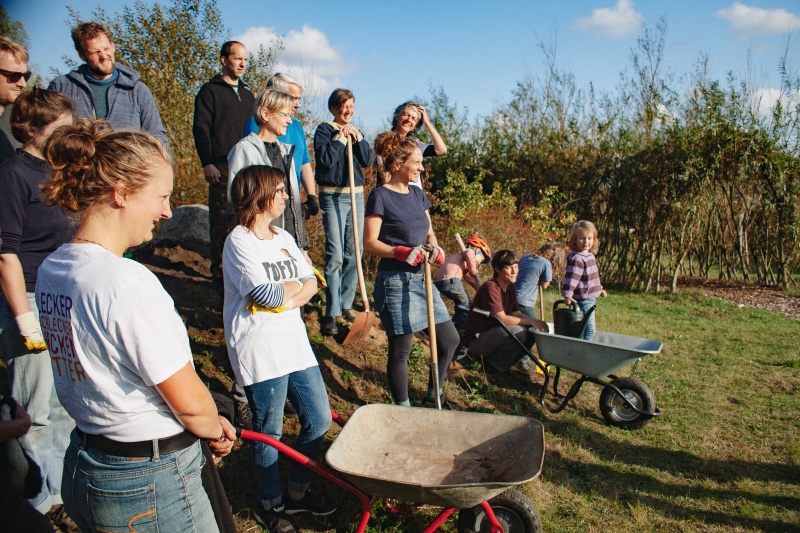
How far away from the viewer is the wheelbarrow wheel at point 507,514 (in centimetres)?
258

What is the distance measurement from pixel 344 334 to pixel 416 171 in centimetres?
191

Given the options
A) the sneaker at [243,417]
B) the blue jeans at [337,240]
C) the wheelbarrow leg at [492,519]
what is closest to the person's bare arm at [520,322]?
the blue jeans at [337,240]

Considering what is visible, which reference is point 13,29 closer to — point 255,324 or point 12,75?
point 12,75

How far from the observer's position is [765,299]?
29.7ft

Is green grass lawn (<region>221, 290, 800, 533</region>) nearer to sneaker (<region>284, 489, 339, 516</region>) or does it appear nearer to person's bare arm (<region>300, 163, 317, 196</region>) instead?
sneaker (<region>284, 489, 339, 516</region>)

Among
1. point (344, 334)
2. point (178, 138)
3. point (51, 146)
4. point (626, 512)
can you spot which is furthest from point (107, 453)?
point (178, 138)

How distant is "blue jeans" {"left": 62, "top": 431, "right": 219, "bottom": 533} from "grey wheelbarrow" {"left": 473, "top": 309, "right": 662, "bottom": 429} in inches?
118

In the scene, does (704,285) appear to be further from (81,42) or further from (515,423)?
(81,42)

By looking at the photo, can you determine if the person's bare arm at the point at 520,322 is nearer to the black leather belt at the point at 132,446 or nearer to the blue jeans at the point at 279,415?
the blue jeans at the point at 279,415

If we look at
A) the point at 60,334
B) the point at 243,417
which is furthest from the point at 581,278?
the point at 60,334

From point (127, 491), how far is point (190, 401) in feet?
0.88

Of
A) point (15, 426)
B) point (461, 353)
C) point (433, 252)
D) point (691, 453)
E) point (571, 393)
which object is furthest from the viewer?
point (461, 353)

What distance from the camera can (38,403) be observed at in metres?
2.53

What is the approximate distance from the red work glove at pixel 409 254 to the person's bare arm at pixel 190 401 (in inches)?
75.1
